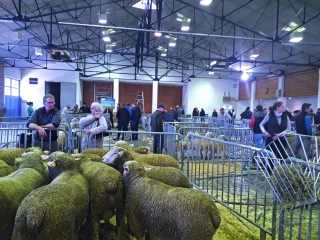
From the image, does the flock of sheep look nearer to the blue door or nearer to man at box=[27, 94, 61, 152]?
man at box=[27, 94, 61, 152]

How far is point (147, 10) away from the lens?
12.8 metres

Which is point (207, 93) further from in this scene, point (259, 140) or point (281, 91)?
point (259, 140)

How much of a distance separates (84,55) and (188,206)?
2193 cm

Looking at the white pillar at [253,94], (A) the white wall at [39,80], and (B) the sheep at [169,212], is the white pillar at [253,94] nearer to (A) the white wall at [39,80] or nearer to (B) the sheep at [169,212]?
(A) the white wall at [39,80]

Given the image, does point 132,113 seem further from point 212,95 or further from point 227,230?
point 212,95

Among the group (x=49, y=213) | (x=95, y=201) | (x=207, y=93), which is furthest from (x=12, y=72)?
(x=49, y=213)

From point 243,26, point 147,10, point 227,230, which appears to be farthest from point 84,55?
point 227,230

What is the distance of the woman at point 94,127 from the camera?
14.7 ft

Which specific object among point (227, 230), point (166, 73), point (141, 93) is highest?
point (166, 73)

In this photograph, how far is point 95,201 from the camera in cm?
259

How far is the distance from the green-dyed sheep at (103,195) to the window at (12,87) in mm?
20715

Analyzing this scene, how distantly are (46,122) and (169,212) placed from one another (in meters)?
2.87

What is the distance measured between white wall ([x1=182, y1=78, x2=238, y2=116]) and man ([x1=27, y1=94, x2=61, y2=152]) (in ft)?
72.5

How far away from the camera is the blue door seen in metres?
20.2
